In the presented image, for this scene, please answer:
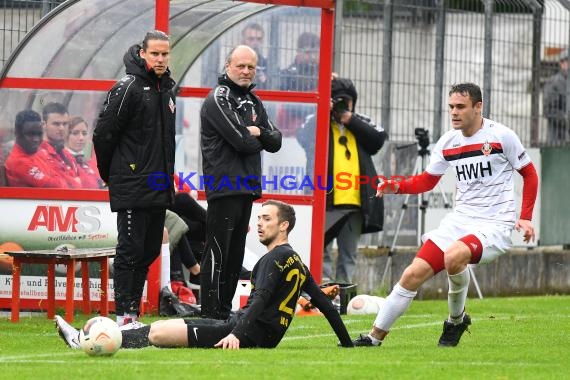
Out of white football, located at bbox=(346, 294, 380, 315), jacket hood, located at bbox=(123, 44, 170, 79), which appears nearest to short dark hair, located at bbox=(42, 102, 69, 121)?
jacket hood, located at bbox=(123, 44, 170, 79)

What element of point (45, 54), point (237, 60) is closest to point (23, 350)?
point (237, 60)

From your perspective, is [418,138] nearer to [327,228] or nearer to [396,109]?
[396,109]

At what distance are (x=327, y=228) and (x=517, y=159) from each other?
5.73m

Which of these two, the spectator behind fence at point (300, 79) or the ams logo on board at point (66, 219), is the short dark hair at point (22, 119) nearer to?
the ams logo on board at point (66, 219)

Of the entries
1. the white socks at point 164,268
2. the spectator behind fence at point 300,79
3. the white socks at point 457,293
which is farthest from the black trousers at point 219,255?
the spectator behind fence at point 300,79

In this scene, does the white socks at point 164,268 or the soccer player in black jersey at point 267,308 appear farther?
the white socks at point 164,268

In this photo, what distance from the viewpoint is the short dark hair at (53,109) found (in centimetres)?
1583

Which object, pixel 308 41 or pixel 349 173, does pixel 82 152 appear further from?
pixel 349 173

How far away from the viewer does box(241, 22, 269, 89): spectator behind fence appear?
55.9 ft

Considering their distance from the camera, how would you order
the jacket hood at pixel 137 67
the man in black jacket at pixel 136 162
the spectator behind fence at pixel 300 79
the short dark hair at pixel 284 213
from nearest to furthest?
the short dark hair at pixel 284 213 → the man in black jacket at pixel 136 162 → the jacket hood at pixel 137 67 → the spectator behind fence at pixel 300 79

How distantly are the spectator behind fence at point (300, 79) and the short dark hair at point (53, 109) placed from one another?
2.41 meters

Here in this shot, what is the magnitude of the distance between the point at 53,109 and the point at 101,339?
17.9 feet

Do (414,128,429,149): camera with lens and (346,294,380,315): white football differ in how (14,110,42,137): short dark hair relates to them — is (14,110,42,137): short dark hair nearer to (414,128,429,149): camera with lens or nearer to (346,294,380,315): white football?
(346,294,380,315): white football

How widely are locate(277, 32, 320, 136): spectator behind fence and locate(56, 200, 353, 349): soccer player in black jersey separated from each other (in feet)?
17.9
